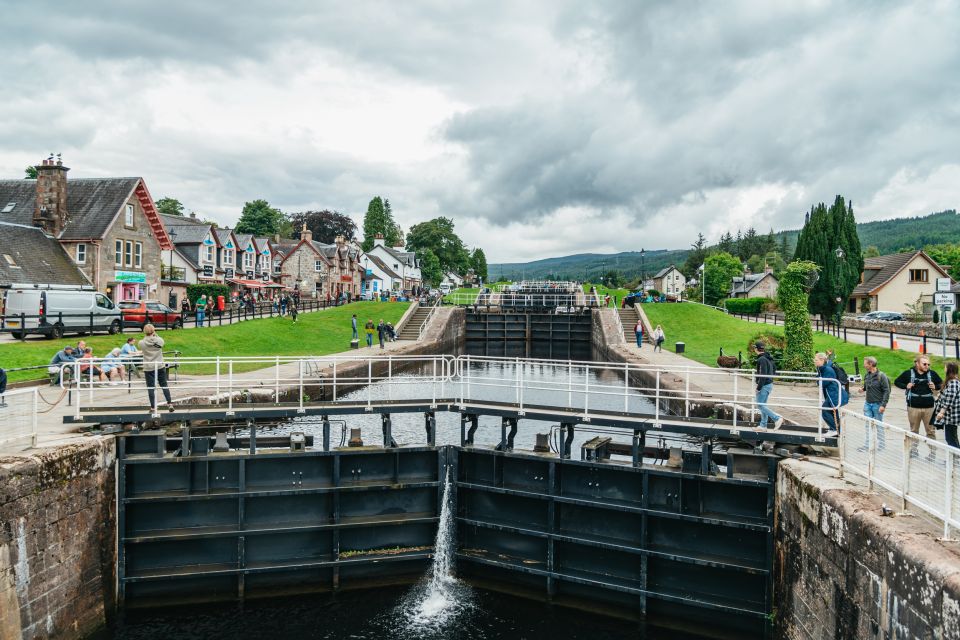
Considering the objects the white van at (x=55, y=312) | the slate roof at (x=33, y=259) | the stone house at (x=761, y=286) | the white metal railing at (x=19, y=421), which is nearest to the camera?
the white metal railing at (x=19, y=421)

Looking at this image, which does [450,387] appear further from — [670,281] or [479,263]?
[479,263]

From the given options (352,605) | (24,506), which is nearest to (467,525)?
(352,605)

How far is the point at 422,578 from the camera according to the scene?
13953 millimetres

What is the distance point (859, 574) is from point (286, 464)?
10.5 m

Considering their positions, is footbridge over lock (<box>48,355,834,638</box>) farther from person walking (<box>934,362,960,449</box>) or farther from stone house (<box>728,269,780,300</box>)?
stone house (<box>728,269,780,300</box>)

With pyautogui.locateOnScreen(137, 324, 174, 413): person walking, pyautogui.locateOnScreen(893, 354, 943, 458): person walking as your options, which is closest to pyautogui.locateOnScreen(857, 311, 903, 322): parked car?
pyautogui.locateOnScreen(893, 354, 943, 458): person walking

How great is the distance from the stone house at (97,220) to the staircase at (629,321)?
3293cm

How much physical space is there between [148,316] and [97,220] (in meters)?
10.2

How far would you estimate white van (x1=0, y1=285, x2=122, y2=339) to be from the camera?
27.8 metres

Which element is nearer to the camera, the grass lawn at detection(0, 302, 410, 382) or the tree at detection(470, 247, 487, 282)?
the grass lawn at detection(0, 302, 410, 382)

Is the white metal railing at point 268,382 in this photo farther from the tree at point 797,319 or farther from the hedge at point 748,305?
the hedge at point 748,305

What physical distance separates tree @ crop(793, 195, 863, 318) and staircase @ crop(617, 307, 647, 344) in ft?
47.0

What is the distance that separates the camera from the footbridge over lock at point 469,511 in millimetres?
12266

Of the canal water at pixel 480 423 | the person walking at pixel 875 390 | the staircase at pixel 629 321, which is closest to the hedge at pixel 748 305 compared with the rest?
the staircase at pixel 629 321
